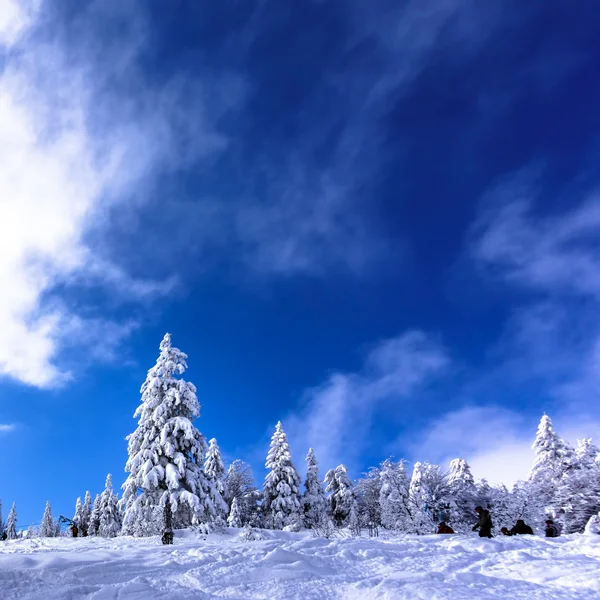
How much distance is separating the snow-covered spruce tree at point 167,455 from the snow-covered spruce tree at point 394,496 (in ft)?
51.2

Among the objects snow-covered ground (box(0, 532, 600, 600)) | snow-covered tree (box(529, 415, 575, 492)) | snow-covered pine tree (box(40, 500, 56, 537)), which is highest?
snow-covered tree (box(529, 415, 575, 492))

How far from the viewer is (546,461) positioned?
40.0 meters

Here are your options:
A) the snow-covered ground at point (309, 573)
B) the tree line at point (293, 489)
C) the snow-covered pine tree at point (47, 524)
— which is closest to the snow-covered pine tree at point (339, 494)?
the tree line at point (293, 489)

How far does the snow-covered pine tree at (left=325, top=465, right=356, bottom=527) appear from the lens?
4692cm

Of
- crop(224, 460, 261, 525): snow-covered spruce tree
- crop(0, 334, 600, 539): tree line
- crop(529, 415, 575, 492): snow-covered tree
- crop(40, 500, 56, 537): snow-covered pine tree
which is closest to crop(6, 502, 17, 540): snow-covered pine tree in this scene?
crop(40, 500, 56, 537): snow-covered pine tree

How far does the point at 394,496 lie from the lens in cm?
4212

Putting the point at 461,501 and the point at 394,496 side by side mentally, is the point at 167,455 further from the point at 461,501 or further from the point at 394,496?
the point at 461,501

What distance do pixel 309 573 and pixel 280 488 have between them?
1354 inches

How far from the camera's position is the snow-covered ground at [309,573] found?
7.28 meters

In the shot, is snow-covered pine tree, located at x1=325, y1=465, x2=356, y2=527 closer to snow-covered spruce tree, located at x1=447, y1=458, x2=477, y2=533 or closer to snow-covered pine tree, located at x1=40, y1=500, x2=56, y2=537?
snow-covered spruce tree, located at x1=447, y1=458, x2=477, y2=533

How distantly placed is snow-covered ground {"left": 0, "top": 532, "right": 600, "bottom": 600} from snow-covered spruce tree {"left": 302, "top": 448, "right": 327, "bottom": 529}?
34.1 metres

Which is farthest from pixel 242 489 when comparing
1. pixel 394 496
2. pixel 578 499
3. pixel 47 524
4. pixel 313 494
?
pixel 47 524

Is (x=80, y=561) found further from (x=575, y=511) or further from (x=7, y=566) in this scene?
(x=575, y=511)

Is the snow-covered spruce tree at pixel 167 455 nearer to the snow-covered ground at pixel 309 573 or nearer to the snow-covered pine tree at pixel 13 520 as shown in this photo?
the snow-covered ground at pixel 309 573
